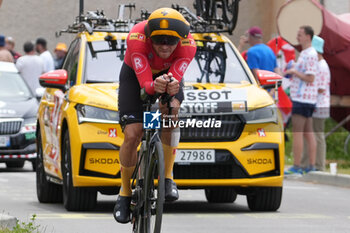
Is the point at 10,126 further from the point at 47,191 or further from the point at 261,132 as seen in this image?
the point at 261,132

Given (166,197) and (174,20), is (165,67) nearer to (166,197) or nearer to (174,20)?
(174,20)

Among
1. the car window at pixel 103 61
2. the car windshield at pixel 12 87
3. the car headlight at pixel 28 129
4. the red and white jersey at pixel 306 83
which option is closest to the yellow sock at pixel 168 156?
the car window at pixel 103 61

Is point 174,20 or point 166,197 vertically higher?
point 174,20

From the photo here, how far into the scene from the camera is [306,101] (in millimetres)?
15867

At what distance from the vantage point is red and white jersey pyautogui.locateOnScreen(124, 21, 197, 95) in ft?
24.2

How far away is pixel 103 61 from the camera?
10.9m

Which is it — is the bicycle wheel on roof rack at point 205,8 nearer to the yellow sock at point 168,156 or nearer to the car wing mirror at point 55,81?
the car wing mirror at point 55,81

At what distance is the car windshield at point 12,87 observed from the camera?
1789 cm

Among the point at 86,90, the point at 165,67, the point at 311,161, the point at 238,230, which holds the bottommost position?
the point at 311,161

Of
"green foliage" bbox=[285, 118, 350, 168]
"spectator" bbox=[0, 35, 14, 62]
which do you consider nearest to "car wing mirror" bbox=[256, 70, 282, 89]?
"green foliage" bbox=[285, 118, 350, 168]

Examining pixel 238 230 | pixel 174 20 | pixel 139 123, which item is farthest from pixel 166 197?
pixel 238 230

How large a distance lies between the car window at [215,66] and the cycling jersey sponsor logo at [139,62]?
3482 mm

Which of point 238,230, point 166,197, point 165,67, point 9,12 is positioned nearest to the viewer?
point 166,197

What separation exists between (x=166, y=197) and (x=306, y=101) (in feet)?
29.5
